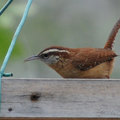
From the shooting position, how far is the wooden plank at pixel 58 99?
13.1ft

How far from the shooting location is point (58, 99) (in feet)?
13.2

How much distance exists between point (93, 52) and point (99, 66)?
0.41 ft

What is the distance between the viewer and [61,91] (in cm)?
402

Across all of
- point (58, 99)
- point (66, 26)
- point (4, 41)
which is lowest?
point (66, 26)

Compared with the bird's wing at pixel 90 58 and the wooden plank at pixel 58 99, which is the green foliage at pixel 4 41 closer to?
the bird's wing at pixel 90 58

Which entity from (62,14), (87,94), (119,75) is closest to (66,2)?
(62,14)

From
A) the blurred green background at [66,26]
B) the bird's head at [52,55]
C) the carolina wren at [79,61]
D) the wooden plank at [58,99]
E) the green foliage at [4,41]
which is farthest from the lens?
the blurred green background at [66,26]

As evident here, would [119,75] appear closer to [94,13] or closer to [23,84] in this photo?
[94,13]

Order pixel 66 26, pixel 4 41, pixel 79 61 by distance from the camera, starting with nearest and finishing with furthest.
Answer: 1. pixel 4 41
2. pixel 79 61
3. pixel 66 26

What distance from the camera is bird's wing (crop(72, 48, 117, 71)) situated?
4.86m

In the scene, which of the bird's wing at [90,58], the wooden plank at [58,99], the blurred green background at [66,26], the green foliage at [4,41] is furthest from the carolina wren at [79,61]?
the blurred green background at [66,26]

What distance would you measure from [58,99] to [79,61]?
36.9 inches

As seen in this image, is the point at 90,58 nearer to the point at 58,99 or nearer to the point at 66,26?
the point at 58,99

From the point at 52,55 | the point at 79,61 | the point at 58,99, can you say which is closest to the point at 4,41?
the point at 52,55
